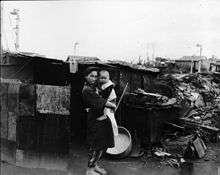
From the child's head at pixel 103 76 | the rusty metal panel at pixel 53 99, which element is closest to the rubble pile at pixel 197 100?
the child's head at pixel 103 76

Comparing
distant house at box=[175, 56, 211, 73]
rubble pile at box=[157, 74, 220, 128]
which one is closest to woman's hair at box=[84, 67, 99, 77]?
rubble pile at box=[157, 74, 220, 128]

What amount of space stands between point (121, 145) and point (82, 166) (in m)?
1.49

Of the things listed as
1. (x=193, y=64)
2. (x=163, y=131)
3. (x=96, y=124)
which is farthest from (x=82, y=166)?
(x=193, y=64)

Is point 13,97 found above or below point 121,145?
above

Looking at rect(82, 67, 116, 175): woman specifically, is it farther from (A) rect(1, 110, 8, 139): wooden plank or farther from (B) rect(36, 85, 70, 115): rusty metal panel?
(A) rect(1, 110, 8, 139): wooden plank

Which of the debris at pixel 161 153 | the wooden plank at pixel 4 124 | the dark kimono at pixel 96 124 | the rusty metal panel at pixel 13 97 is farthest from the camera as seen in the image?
the debris at pixel 161 153

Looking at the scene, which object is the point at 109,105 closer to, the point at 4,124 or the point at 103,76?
the point at 103,76

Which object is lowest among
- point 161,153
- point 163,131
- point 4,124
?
point 161,153

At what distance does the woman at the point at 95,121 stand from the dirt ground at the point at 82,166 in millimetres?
381

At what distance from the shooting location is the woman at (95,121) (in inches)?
279

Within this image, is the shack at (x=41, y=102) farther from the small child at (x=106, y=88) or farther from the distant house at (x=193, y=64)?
the distant house at (x=193, y=64)

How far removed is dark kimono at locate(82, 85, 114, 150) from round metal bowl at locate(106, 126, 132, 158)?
1198mm

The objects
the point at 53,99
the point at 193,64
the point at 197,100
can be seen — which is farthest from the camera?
the point at 193,64

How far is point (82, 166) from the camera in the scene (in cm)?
732
